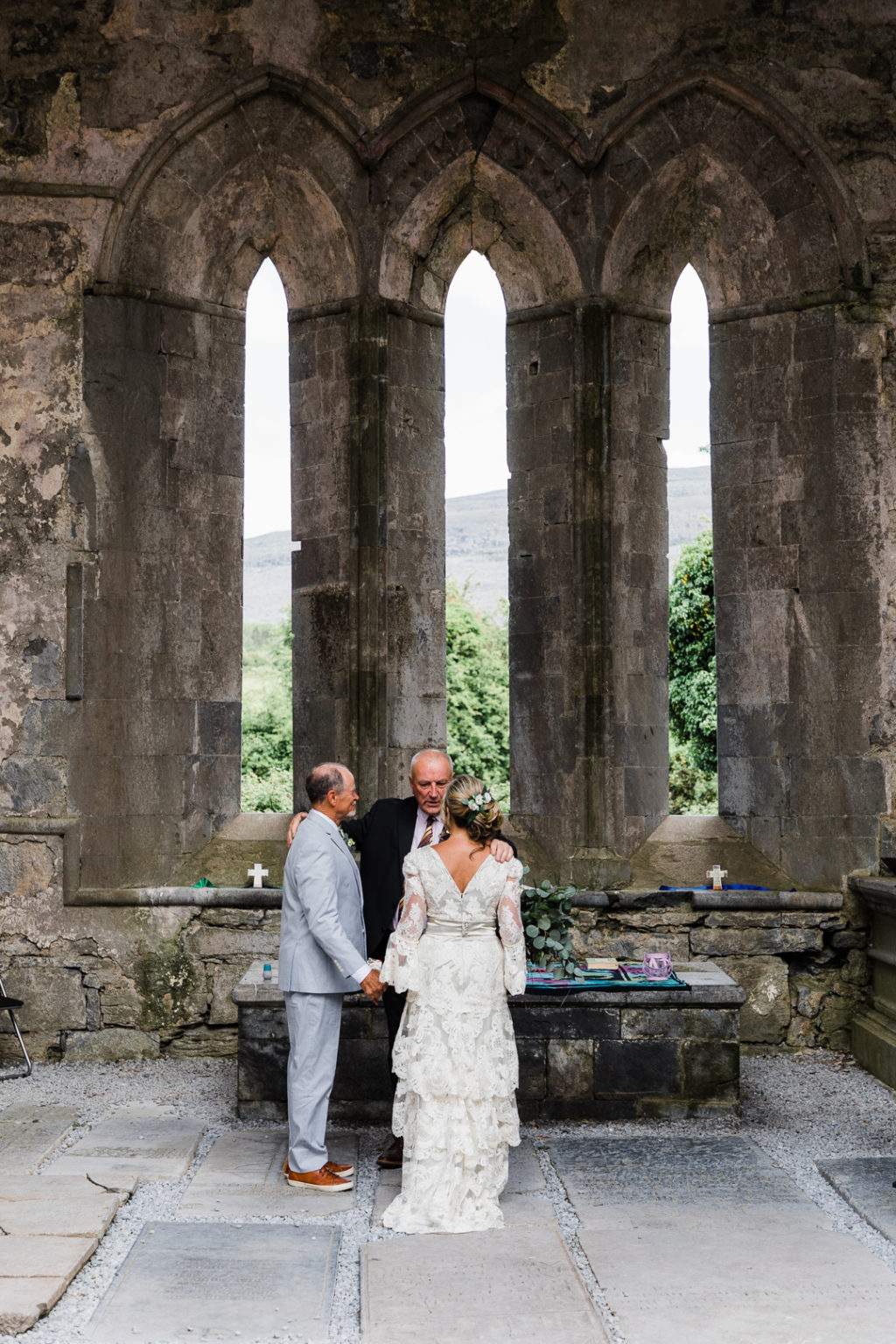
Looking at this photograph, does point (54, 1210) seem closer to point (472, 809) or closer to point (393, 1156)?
point (393, 1156)

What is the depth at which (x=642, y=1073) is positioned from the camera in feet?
20.5

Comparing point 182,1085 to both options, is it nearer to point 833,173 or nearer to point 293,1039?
point 293,1039

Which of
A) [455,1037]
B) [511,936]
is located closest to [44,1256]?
[455,1037]

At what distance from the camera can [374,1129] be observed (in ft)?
20.1

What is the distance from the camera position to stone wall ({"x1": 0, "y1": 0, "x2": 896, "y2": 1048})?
7.89m

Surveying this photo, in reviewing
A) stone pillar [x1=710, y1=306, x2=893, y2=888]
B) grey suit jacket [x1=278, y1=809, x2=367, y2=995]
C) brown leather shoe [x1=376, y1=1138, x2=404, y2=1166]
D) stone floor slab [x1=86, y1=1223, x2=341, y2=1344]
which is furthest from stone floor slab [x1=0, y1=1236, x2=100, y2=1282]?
stone pillar [x1=710, y1=306, x2=893, y2=888]

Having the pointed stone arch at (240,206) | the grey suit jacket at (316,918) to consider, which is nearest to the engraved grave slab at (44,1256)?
the grey suit jacket at (316,918)

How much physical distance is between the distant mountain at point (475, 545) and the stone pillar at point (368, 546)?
60.8 meters

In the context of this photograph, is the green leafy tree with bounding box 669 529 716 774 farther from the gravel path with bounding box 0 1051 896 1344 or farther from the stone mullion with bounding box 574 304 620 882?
the gravel path with bounding box 0 1051 896 1344

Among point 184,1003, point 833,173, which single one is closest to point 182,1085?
point 184,1003

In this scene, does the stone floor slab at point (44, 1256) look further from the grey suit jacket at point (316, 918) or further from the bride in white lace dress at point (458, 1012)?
the grey suit jacket at point (316, 918)

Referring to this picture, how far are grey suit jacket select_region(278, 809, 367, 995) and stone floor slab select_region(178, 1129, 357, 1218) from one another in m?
0.77

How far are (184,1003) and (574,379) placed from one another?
4397 millimetres

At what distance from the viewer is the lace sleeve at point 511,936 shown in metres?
5.00
